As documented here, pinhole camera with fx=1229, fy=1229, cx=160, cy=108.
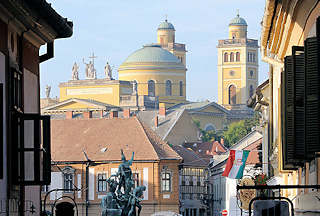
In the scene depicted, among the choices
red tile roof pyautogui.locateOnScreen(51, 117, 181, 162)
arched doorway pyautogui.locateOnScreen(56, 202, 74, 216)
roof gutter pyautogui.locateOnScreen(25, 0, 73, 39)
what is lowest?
red tile roof pyautogui.locateOnScreen(51, 117, 181, 162)

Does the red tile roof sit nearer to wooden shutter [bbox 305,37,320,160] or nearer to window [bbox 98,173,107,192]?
window [bbox 98,173,107,192]

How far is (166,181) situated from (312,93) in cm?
6278

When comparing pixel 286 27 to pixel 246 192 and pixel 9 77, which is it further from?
pixel 246 192

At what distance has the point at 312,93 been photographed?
9258 mm

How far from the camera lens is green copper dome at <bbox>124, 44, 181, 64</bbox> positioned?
18650cm

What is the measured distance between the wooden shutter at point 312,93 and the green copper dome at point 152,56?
581ft

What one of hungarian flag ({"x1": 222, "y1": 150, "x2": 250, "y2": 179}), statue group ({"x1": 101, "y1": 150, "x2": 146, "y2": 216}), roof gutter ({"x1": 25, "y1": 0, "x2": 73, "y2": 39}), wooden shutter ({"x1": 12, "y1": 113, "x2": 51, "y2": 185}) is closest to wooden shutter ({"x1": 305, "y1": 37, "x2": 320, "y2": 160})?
wooden shutter ({"x1": 12, "y1": 113, "x2": 51, "y2": 185})

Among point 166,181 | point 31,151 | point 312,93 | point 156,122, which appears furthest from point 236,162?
point 156,122

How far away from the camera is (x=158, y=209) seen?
231 ft

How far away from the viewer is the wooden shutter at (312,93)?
9.21 metres

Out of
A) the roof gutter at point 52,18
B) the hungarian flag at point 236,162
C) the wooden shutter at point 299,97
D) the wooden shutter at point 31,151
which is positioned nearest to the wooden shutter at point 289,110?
the wooden shutter at point 299,97

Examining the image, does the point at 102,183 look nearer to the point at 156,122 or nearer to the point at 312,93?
the point at 156,122


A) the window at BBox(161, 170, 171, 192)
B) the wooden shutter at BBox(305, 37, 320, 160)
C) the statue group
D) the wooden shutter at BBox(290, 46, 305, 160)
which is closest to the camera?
the wooden shutter at BBox(305, 37, 320, 160)

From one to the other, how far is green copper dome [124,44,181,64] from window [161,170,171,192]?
11496cm
